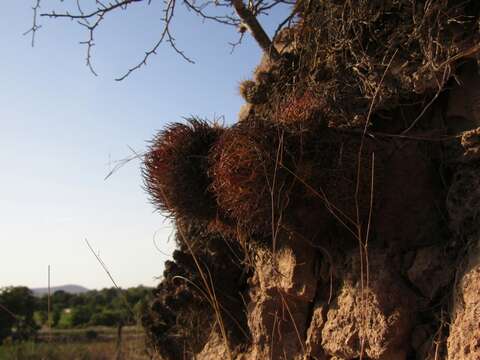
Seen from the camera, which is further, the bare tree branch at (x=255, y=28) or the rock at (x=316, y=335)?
the bare tree branch at (x=255, y=28)

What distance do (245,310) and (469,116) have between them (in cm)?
212

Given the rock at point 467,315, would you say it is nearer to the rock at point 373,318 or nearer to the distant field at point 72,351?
the rock at point 373,318

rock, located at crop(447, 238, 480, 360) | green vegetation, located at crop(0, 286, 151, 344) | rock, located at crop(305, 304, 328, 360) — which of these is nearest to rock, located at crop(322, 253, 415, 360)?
rock, located at crop(305, 304, 328, 360)

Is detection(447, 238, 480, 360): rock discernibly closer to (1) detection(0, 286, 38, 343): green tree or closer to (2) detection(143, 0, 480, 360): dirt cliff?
(2) detection(143, 0, 480, 360): dirt cliff

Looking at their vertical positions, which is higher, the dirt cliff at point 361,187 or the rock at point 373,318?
the dirt cliff at point 361,187

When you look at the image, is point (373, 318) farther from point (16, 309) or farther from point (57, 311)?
point (57, 311)

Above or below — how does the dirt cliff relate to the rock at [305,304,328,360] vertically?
above

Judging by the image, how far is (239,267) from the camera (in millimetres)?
3979

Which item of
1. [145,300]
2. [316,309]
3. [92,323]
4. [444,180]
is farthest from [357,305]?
[92,323]

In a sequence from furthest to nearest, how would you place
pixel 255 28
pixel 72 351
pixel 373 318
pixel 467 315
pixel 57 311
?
pixel 57 311 → pixel 72 351 → pixel 255 28 → pixel 373 318 → pixel 467 315

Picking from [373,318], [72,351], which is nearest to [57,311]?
[72,351]

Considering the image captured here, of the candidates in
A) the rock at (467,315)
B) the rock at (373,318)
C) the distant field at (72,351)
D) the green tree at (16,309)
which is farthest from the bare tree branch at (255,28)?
the green tree at (16,309)

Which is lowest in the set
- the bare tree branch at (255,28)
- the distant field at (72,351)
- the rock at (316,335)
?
Answer: the distant field at (72,351)

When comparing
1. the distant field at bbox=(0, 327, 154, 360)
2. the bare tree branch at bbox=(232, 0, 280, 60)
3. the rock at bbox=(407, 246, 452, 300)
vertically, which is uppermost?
the bare tree branch at bbox=(232, 0, 280, 60)
